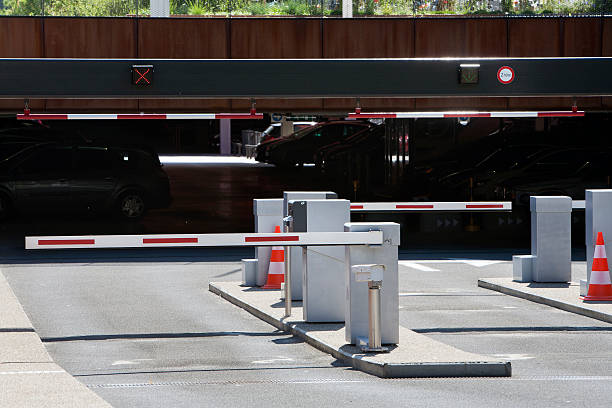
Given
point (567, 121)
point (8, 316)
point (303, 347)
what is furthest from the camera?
point (567, 121)

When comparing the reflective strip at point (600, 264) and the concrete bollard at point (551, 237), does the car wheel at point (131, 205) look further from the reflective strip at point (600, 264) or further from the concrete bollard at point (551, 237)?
the reflective strip at point (600, 264)

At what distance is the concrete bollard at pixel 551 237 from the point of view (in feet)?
49.0

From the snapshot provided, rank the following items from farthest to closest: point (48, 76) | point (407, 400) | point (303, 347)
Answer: point (48, 76), point (303, 347), point (407, 400)

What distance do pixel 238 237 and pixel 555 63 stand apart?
38.4 ft

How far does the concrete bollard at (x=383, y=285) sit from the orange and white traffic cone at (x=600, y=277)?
4322 mm

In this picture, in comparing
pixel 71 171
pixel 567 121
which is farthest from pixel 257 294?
pixel 567 121

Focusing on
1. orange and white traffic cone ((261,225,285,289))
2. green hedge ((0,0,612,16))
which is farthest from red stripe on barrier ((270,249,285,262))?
green hedge ((0,0,612,16))

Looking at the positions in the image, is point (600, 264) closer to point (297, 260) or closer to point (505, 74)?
point (297, 260)

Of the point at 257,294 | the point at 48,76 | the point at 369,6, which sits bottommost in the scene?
the point at 257,294

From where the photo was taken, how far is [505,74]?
19.9m

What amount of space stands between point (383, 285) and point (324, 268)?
169 cm

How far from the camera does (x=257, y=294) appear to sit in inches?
566

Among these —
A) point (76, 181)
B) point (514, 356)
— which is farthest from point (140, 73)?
point (514, 356)

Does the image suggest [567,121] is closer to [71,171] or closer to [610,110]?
[610,110]
